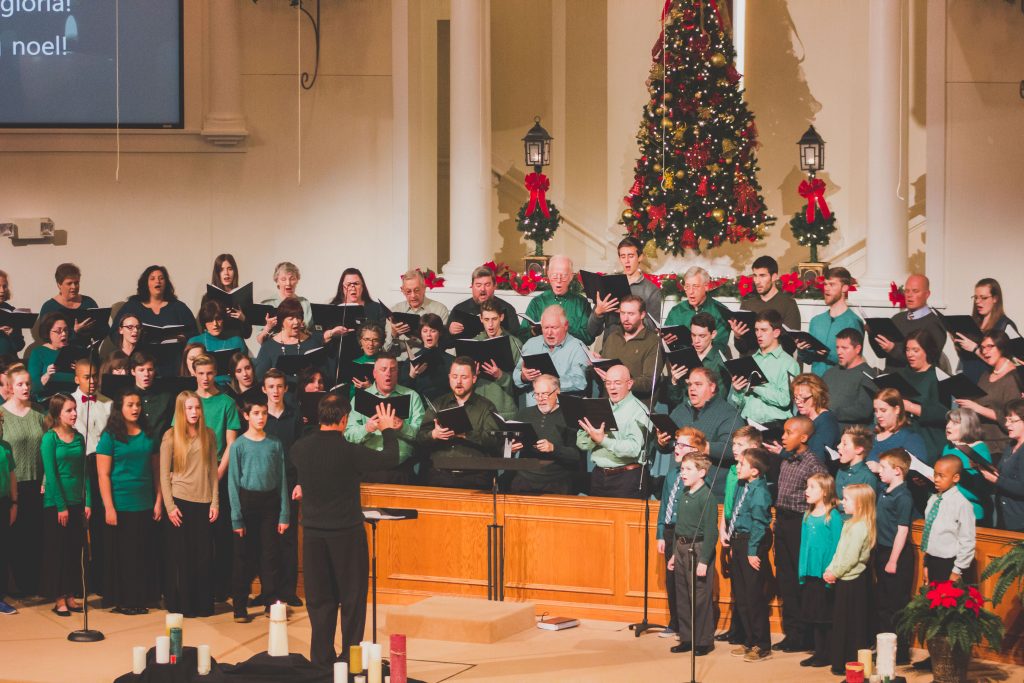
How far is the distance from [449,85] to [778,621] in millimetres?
6683

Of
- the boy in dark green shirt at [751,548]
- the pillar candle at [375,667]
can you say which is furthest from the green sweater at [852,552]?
the pillar candle at [375,667]

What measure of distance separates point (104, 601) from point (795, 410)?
192 inches

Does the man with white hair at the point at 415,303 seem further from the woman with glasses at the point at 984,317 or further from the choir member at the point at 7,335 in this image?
the woman with glasses at the point at 984,317

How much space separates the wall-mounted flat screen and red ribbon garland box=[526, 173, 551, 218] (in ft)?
10.5

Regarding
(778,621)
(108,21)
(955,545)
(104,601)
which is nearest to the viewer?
(955,545)

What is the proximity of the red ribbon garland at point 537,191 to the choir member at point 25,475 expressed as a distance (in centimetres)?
474

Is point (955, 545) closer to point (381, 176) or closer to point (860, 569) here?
point (860, 569)

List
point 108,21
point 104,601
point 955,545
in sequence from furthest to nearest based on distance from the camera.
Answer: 1. point 108,21
2. point 104,601
3. point 955,545

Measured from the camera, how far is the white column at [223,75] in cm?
1432

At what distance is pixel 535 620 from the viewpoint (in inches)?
410

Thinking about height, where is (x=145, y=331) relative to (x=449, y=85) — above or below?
below

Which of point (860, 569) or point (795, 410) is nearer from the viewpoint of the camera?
point (860, 569)

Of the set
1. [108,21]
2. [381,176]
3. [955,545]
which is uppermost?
[108,21]

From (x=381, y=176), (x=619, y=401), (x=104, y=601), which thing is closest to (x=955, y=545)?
(x=619, y=401)
